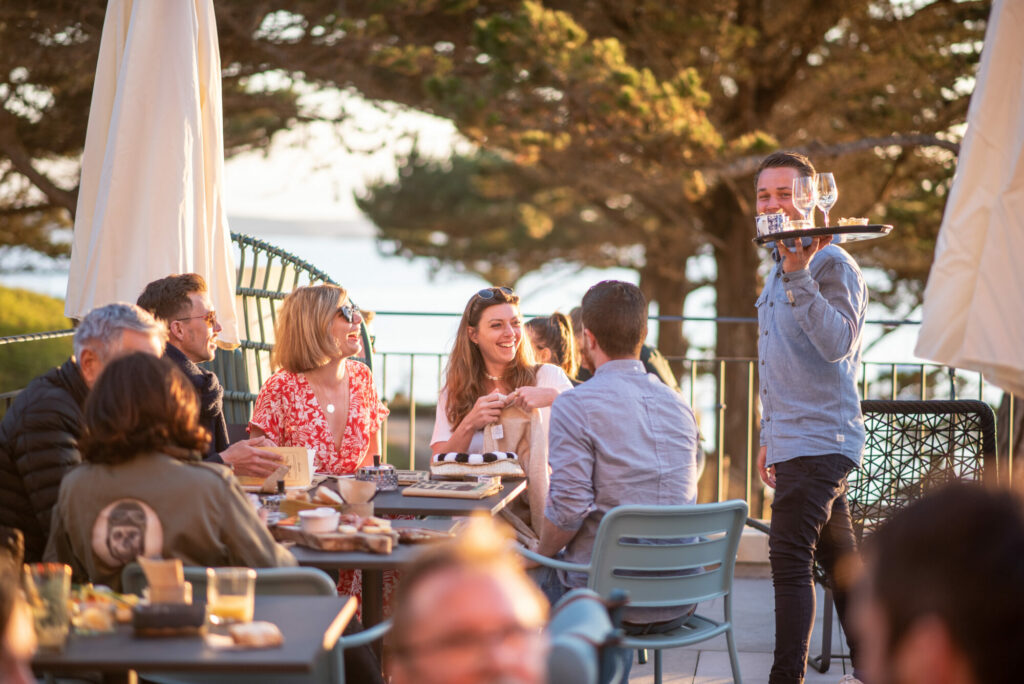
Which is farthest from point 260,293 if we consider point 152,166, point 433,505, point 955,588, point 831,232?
point 955,588

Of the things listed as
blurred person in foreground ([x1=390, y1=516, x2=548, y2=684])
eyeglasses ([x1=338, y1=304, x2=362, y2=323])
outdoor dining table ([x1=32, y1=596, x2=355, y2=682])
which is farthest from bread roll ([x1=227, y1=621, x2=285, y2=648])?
eyeglasses ([x1=338, y1=304, x2=362, y2=323])

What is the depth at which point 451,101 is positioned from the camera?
852 centimetres

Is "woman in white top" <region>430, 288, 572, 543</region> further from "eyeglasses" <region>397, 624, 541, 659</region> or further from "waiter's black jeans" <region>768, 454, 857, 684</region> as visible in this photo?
"eyeglasses" <region>397, 624, 541, 659</region>

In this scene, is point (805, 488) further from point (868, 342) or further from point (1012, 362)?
point (868, 342)

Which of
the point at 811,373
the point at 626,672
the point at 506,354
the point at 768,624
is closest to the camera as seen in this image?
the point at 626,672

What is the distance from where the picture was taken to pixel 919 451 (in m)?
4.26

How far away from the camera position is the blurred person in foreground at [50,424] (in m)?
2.80

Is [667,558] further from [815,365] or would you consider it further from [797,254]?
[797,254]

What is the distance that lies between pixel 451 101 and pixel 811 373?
5629 mm

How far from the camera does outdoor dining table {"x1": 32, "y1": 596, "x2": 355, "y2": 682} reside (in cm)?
191

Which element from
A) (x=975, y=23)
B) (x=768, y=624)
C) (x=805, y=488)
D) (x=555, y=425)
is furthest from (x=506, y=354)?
(x=975, y=23)

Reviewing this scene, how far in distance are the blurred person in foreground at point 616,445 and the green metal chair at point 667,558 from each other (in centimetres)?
9

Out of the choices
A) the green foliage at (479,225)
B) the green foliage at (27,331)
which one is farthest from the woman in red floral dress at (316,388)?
the green foliage at (479,225)

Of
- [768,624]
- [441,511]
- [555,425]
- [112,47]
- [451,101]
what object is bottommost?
[768,624]
